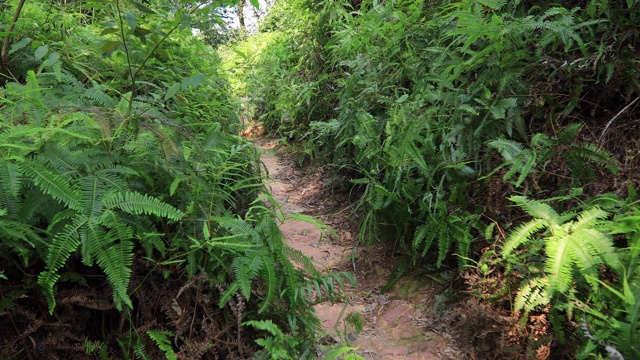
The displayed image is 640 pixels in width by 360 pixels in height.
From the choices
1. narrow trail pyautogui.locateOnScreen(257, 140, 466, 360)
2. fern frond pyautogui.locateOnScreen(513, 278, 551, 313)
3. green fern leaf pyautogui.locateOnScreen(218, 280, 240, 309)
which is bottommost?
narrow trail pyautogui.locateOnScreen(257, 140, 466, 360)

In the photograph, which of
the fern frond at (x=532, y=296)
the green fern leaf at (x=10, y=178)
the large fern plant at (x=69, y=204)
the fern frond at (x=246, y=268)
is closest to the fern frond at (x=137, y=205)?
the large fern plant at (x=69, y=204)

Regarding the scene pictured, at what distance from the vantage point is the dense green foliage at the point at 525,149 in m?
2.15

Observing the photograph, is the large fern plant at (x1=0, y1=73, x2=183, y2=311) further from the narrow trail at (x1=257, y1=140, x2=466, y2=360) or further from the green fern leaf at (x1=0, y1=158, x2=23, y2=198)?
the narrow trail at (x1=257, y1=140, x2=466, y2=360)

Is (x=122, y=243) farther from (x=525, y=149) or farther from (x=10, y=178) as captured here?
(x=525, y=149)

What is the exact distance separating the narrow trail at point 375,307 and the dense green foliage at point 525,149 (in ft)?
1.12

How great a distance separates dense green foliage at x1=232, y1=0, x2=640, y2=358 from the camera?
215 centimetres

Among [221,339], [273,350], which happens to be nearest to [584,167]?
[273,350]

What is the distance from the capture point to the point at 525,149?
281 centimetres

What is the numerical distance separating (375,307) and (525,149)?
1846 millimetres

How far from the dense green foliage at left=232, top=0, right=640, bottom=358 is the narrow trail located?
34 cm

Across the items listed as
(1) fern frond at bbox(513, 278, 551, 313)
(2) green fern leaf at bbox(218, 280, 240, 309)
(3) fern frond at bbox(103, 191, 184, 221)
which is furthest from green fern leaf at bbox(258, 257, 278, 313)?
(1) fern frond at bbox(513, 278, 551, 313)

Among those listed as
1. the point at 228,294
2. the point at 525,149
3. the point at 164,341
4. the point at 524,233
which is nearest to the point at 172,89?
the point at 228,294

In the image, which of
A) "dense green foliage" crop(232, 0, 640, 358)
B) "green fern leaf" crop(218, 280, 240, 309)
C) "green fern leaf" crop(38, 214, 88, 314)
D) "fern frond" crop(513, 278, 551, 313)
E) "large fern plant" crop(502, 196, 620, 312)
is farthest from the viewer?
"fern frond" crop(513, 278, 551, 313)

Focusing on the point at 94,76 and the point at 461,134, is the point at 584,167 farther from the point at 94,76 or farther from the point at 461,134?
the point at 94,76
